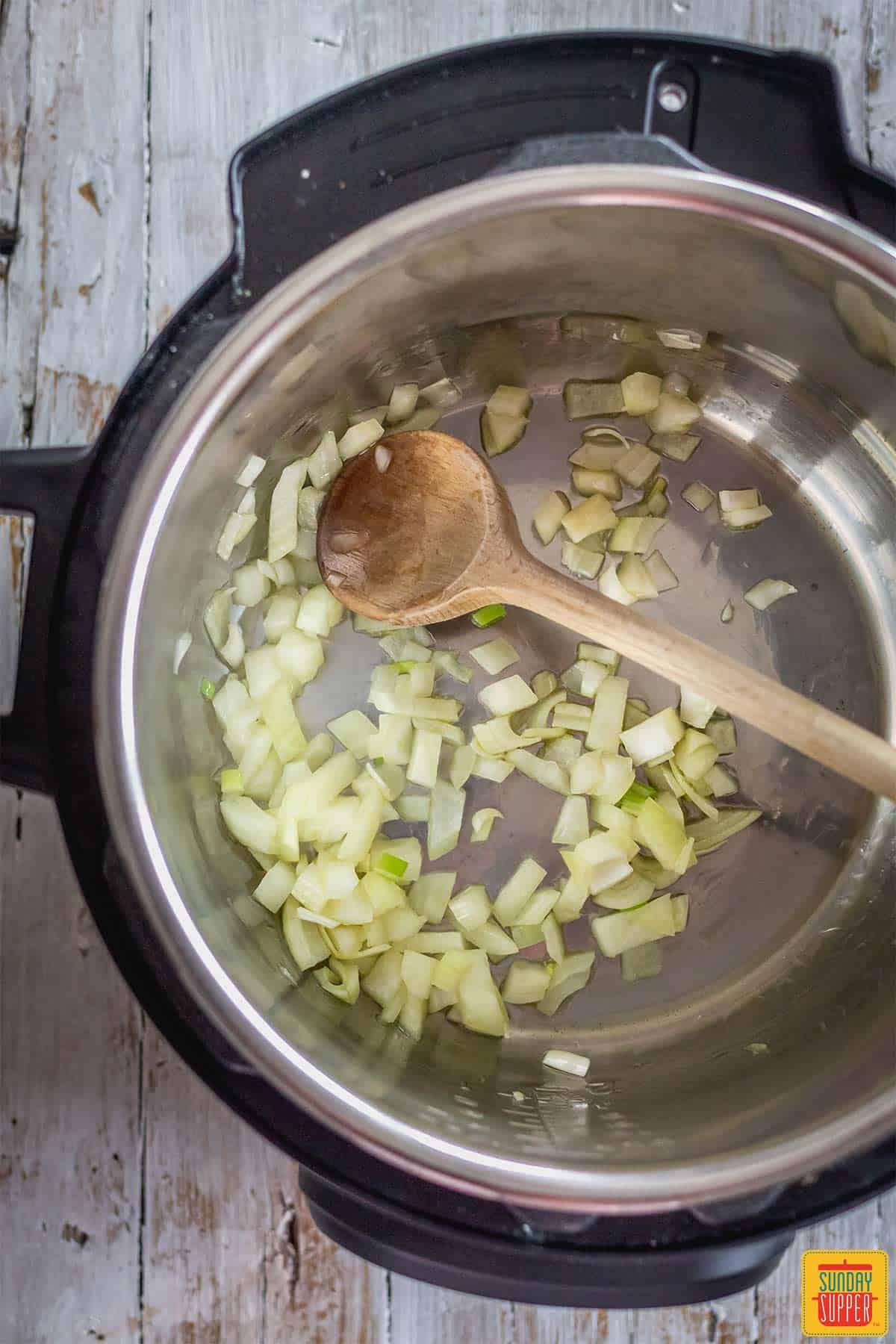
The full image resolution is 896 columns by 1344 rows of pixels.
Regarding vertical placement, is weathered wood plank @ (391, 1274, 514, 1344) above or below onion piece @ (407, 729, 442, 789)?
below

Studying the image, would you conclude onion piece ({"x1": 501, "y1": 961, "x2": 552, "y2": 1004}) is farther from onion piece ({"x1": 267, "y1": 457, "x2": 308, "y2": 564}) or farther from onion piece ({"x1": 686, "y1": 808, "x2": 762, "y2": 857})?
onion piece ({"x1": 267, "y1": 457, "x2": 308, "y2": 564})

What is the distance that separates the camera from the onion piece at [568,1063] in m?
0.86

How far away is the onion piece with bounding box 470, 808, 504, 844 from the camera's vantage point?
904mm

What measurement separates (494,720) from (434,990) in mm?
Answer: 254

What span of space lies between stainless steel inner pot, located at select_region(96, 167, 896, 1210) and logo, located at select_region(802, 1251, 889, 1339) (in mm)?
276

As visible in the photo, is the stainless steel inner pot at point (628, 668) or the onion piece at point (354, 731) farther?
the onion piece at point (354, 731)

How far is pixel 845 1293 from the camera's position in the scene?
3.01 feet

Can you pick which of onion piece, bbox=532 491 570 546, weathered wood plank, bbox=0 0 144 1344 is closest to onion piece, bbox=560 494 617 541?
onion piece, bbox=532 491 570 546

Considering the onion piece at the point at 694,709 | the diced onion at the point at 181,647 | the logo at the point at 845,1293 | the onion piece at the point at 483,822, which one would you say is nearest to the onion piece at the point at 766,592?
the onion piece at the point at 694,709

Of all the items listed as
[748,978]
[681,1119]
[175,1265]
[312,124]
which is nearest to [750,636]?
[748,978]

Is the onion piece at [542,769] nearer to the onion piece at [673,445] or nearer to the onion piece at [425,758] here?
the onion piece at [425,758]

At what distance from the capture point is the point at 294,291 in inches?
25.3

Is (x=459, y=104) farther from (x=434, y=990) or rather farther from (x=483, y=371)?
(x=434, y=990)

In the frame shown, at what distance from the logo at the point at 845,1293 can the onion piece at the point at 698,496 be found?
74 centimetres
